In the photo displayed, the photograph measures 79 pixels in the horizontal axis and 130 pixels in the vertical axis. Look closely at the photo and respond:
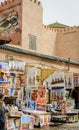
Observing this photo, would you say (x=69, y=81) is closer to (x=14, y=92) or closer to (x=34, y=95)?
(x=34, y=95)

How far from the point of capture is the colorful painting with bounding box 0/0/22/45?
27375 millimetres

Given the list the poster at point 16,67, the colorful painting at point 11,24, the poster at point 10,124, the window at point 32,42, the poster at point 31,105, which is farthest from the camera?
the window at point 32,42

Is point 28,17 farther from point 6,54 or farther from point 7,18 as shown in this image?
point 6,54

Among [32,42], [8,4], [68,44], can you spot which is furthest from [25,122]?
[68,44]

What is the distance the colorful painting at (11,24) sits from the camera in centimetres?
2738

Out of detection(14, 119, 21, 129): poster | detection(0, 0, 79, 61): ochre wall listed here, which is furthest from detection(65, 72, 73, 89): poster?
detection(0, 0, 79, 61): ochre wall

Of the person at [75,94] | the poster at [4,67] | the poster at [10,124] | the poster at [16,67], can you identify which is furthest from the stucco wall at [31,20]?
the poster at [10,124]

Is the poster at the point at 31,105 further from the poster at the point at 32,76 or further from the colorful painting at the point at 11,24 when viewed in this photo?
the colorful painting at the point at 11,24

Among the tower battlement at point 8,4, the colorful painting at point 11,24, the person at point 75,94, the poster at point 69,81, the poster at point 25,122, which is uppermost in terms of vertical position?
the tower battlement at point 8,4

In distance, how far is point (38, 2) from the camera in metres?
29.0

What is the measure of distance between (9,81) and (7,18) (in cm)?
1256

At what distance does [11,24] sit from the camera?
27.8m

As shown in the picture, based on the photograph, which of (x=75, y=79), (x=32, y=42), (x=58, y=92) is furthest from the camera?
(x=32, y=42)

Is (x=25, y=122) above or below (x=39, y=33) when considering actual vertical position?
below
